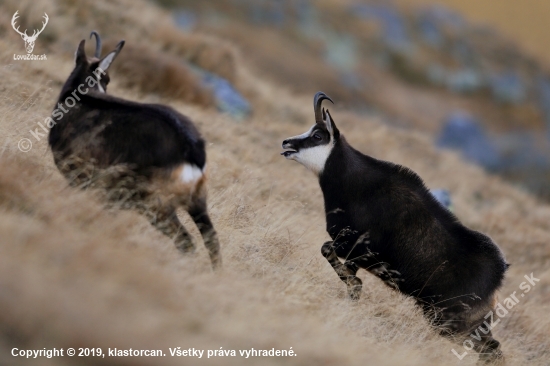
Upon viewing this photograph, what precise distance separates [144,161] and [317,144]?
8.10 ft

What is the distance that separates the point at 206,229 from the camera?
5738mm

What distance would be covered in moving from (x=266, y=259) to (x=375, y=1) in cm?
4058

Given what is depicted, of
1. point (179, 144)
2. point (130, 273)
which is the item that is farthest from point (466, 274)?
point (130, 273)

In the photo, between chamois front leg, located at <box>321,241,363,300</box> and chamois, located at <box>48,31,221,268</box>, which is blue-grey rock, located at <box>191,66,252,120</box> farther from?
chamois, located at <box>48,31,221,268</box>

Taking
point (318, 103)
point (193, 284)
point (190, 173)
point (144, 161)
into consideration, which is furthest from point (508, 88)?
point (193, 284)

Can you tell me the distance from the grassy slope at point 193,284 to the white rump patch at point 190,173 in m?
0.58

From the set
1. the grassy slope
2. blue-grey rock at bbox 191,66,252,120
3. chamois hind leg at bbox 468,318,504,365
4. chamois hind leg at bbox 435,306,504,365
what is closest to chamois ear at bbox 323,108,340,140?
the grassy slope

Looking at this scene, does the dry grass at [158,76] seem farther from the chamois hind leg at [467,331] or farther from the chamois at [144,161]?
the chamois hind leg at [467,331]

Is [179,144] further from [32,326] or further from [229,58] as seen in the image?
[229,58]

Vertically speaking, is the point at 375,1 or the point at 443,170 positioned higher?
the point at 375,1

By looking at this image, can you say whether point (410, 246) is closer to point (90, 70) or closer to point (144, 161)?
point (144, 161)

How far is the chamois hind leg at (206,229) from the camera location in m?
5.63

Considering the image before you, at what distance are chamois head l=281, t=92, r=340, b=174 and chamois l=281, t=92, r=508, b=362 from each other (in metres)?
0.10

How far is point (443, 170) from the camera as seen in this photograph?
17.4m
